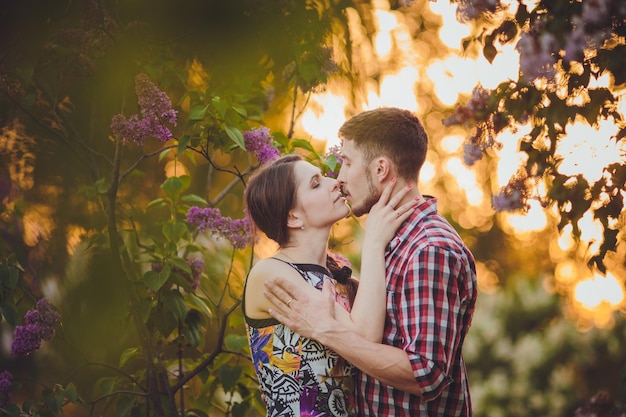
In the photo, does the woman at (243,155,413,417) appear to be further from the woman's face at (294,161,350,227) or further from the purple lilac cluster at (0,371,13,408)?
the purple lilac cluster at (0,371,13,408)

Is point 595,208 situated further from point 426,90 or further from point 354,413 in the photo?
point 426,90

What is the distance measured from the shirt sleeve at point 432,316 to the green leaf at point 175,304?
1173 millimetres

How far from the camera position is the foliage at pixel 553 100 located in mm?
1775

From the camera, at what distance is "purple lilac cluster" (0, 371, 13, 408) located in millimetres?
2711

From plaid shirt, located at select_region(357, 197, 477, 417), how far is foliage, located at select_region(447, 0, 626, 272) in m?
0.25

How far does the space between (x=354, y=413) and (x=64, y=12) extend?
6.42 feet

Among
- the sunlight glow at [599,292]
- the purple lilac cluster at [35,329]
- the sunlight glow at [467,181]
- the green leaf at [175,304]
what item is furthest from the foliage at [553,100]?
the sunlight glow at [467,181]

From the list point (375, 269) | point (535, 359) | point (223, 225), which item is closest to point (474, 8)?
point (375, 269)

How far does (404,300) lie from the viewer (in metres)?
1.90

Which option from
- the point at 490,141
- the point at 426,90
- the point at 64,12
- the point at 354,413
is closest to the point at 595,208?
the point at 490,141

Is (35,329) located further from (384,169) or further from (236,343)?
(384,169)

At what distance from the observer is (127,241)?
3496 mm

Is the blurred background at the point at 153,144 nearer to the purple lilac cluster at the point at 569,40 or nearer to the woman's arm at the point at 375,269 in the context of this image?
the purple lilac cluster at the point at 569,40

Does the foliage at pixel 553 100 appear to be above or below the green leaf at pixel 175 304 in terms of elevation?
above
